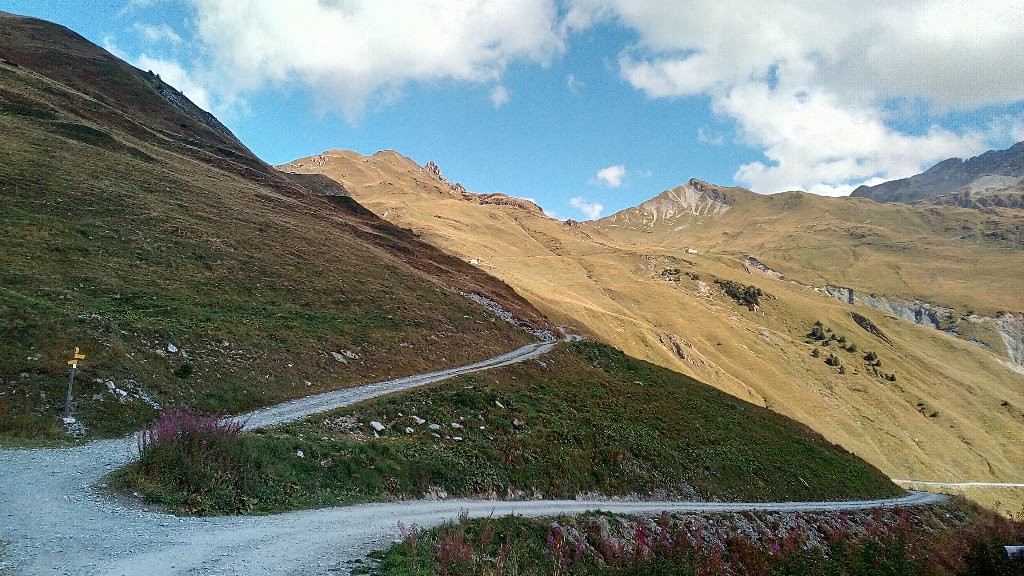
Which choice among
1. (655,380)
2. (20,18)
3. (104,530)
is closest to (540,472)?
(104,530)

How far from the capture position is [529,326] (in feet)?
215

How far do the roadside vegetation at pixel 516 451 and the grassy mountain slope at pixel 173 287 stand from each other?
19.2 feet

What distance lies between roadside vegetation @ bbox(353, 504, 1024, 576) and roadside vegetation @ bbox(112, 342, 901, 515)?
4569mm

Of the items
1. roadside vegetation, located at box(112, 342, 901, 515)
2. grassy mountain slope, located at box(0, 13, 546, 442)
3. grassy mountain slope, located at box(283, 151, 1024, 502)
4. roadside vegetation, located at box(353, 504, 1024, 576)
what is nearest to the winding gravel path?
roadside vegetation, located at box(112, 342, 901, 515)

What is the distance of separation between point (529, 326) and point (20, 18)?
167m

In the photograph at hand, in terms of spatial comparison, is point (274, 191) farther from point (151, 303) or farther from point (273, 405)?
point (273, 405)

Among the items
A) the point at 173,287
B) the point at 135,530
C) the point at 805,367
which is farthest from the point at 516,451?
the point at 805,367

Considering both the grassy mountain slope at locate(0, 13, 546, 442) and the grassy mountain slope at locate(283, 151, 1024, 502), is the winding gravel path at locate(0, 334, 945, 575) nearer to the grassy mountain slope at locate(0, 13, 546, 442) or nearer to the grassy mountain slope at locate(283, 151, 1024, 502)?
the grassy mountain slope at locate(0, 13, 546, 442)

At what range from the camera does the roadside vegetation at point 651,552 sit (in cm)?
1168

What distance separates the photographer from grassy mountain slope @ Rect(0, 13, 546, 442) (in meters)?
20.9

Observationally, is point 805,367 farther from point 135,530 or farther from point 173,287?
point 135,530

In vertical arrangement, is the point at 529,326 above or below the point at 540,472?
above

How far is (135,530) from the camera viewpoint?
34.9 feet

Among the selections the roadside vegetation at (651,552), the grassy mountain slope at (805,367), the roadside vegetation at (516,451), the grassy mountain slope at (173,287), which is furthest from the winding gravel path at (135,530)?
the grassy mountain slope at (805,367)
